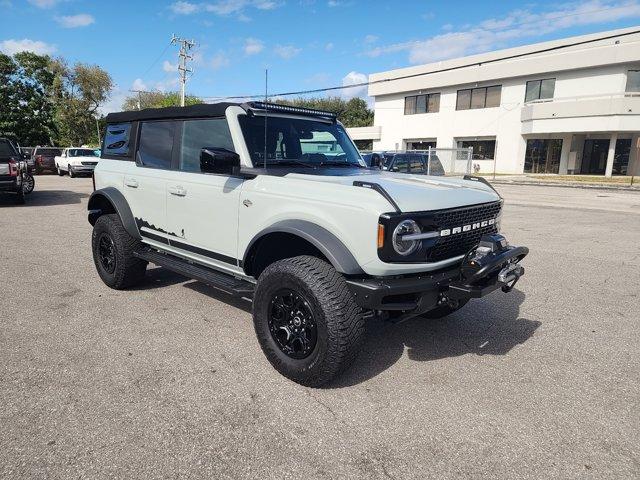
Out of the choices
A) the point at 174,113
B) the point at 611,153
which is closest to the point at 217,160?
the point at 174,113

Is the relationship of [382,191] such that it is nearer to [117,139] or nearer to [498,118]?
[117,139]

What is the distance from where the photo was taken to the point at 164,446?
8.25 feet

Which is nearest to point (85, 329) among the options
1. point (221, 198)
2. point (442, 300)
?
point (221, 198)

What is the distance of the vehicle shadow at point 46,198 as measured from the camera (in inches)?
523

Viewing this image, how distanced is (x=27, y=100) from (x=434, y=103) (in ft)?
138

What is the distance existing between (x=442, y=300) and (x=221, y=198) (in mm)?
1940

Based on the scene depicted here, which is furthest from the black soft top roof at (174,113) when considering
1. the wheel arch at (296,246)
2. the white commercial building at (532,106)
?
the white commercial building at (532,106)

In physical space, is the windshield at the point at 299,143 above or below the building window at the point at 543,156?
below

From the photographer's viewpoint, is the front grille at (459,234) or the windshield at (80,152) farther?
the windshield at (80,152)

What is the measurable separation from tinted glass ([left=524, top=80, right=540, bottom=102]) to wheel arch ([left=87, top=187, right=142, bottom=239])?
3408 cm

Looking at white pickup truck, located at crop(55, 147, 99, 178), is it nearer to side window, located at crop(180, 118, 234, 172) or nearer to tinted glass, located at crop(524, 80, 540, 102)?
side window, located at crop(180, 118, 234, 172)

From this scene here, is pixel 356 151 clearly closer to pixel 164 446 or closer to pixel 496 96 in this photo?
pixel 164 446

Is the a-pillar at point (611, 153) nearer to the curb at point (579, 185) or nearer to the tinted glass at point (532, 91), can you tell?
the tinted glass at point (532, 91)

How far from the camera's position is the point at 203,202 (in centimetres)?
397
